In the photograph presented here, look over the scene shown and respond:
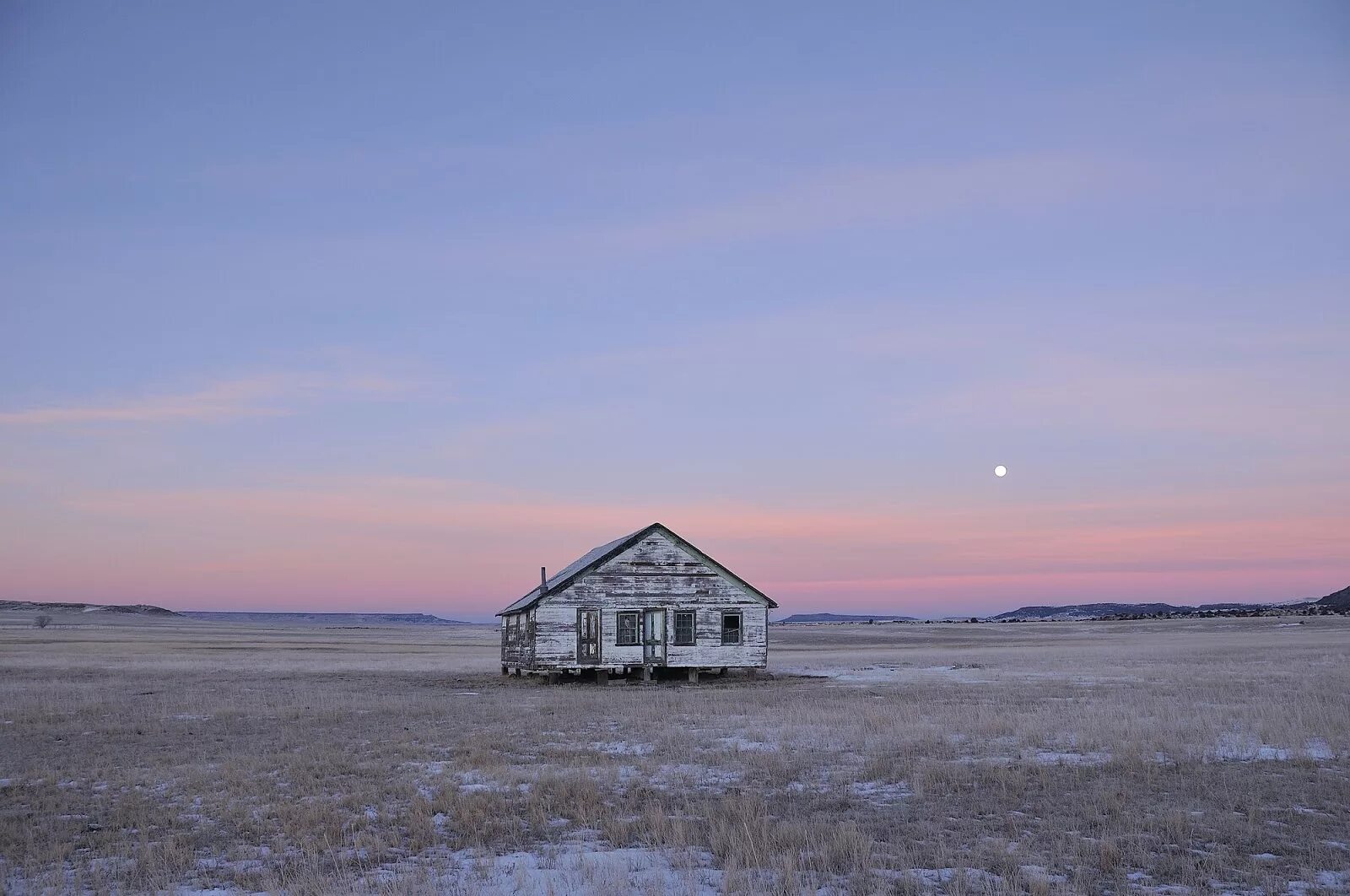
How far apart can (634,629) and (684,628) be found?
1.84 metres

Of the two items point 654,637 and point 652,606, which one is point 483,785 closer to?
point 654,637

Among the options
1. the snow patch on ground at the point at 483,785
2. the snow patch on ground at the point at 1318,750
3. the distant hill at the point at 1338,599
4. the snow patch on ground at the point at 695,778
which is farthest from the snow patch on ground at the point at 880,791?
the distant hill at the point at 1338,599

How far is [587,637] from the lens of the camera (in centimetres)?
3719

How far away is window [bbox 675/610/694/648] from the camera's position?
3797 centimetres

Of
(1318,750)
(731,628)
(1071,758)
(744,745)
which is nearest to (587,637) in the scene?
(731,628)

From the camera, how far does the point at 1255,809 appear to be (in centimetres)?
1153

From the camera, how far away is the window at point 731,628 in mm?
38531

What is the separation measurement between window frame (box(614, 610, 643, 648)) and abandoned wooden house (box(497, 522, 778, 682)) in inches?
1.2

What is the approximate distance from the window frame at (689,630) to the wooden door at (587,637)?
2734mm

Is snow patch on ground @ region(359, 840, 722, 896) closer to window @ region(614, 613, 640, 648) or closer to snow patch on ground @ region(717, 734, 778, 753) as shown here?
snow patch on ground @ region(717, 734, 778, 753)

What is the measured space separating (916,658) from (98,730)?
39.2 metres

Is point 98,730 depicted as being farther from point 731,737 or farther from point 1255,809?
point 1255,809

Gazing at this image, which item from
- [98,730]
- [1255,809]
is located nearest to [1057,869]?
[1255,809]

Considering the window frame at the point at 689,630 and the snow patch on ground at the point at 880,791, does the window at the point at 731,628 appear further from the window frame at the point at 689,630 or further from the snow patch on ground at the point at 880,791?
the snow patch on ground at the point at 880,791
